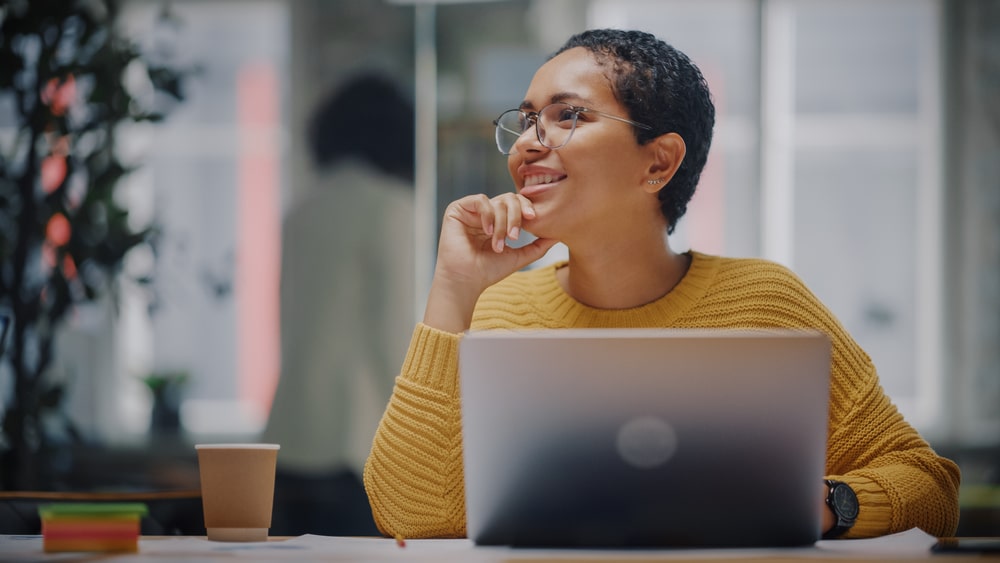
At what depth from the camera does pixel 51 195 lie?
10.3 feet

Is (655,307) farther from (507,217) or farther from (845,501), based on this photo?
(845,501)

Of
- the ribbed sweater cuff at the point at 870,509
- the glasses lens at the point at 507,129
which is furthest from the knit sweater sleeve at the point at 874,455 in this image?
the glasses lens at the point at 507,129

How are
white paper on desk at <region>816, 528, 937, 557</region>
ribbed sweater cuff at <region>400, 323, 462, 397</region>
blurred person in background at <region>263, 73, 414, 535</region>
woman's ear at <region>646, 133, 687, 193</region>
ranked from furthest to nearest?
blurred person in background at <region>263, 73, 414, 535</region>
woman's ear at <region>646, 133, 687, 193</region>
ribbed sweater cuff at <region>400, 323, 462, 397</region>
white paper on desk at <region>816, 528, 937, 557</region>

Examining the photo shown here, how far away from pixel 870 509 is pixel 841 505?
0.06m

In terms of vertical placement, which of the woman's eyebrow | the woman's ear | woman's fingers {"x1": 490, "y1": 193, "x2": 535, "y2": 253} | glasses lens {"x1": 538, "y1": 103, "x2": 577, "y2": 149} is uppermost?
the woman's eyebrow

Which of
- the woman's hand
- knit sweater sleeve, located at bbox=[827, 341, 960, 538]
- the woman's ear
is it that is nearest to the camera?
knit sweater sleeve, located at bbox=[827, 341, 960, 538]

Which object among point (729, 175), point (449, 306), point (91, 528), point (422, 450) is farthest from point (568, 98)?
point (729, 175)

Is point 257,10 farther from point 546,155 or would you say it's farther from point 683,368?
point 683,368

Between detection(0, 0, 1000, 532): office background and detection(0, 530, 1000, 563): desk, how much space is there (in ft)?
11.0

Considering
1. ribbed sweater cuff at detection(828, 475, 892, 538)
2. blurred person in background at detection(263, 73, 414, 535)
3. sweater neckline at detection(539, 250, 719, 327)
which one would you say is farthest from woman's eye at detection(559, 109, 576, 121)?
blurred person in background at detection(263, 73, 414, 535)

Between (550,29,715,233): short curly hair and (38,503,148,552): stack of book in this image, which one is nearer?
(38,503,148,552): stack of book

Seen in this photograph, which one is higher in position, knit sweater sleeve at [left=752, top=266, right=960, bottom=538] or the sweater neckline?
the sweater neckline

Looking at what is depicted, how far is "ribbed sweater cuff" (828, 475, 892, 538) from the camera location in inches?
51.4

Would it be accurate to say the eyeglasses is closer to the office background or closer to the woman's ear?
the woman's ear
